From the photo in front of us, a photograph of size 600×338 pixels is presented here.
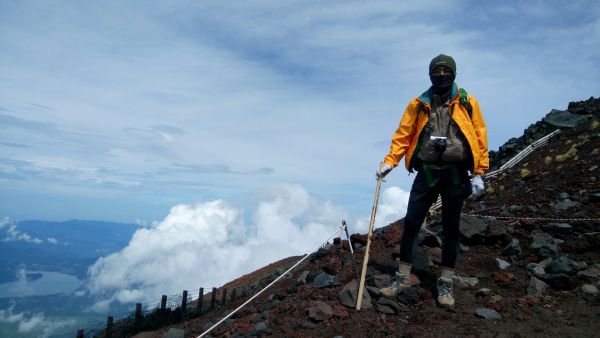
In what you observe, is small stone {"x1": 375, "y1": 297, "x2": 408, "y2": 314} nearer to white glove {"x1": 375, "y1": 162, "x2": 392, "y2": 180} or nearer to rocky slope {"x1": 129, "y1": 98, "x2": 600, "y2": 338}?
rocky slope {"x1": 129, "y1": 98, "x2": 600, "y2": 338}

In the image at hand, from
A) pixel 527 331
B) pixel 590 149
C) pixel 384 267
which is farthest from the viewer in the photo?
pixel 590 149

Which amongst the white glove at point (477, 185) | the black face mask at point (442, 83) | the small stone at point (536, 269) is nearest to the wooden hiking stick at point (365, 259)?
the white glove at point (477, 185)

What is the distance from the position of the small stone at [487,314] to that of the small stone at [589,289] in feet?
4.56

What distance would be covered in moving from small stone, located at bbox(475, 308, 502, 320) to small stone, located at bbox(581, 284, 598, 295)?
4.56ft

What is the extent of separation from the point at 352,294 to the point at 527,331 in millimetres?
2027

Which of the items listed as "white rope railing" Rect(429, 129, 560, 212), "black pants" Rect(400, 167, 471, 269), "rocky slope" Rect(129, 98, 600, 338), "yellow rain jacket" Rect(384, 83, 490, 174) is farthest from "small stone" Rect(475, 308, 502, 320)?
"white rope railing" Rect(429, 129, 560, 212)

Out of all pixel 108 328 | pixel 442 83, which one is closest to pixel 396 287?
pixel 442 83

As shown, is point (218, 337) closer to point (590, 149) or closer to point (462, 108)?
point (462, 108)

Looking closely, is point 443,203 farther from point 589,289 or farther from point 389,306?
point 589,289

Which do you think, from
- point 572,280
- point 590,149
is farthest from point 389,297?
point 590,149

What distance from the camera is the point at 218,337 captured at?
5.66 m

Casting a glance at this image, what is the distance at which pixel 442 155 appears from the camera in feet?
16.7

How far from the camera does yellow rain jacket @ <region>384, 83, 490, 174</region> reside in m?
4.98

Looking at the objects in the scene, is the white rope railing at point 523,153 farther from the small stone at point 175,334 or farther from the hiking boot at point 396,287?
the small stone at point 175,334
